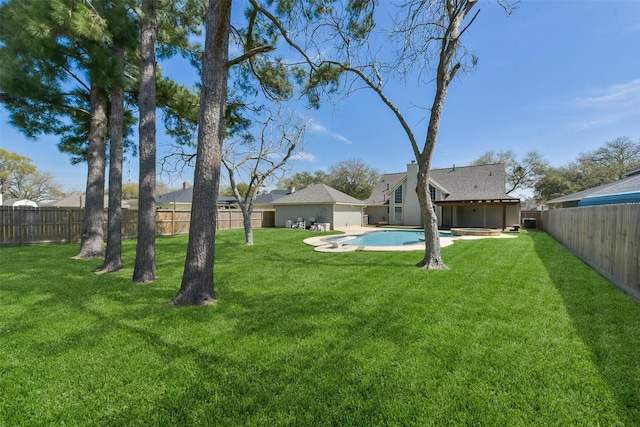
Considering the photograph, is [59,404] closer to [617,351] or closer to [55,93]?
[617,351]

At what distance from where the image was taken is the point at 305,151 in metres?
14.5

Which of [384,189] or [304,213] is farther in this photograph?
[384,189]

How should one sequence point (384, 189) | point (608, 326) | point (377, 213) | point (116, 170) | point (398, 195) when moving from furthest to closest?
1. point (384, 189)
2. point (377, 213)
3. point (398, 195)
4. point (116, 170)
5. point (608, 326)

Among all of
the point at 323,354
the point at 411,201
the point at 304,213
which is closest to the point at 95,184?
the point at 323,354

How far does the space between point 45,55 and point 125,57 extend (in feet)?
6.85

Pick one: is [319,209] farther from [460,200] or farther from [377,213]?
[460,200]

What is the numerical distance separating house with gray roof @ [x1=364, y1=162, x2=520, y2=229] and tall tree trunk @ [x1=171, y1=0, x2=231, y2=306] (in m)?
20.7

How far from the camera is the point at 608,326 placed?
3615 millimetres

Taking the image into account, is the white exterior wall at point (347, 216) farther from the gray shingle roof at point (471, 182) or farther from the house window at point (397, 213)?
the gray shingle roof at point (471, 182)

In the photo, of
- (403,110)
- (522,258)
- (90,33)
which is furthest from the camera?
(522,258)

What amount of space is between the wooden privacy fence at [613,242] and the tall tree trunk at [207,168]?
23.7 ft

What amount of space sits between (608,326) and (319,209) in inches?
786

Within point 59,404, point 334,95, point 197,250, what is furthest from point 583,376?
point 334,95

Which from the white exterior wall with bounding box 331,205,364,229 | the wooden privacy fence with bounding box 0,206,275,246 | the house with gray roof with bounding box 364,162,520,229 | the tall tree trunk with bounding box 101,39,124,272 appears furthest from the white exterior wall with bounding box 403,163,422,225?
the tall tree trunk with bounding box 101,39,124,272
